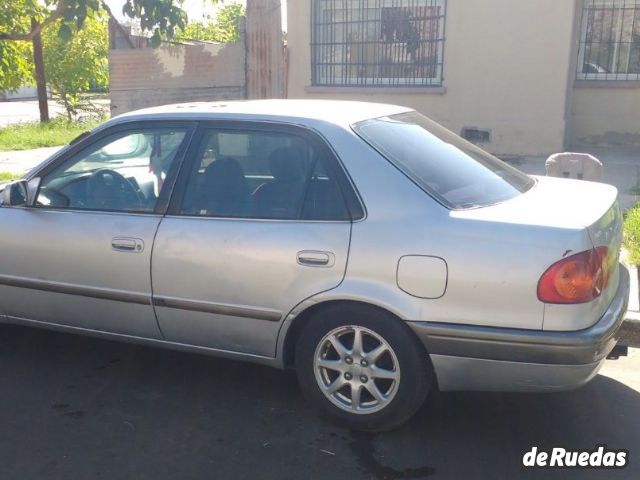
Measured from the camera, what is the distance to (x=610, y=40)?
11.6 m

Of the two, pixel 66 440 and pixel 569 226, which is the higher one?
pixel 569 226

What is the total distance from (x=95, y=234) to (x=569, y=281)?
2495 millimetres

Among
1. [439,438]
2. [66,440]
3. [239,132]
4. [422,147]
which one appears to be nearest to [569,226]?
[422,147]

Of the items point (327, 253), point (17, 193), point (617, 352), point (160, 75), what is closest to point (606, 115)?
point (160, 75)

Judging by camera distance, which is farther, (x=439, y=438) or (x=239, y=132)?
(x=239, y=132)

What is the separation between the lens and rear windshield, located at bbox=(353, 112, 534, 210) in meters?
3.67

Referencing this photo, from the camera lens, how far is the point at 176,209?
4.01m

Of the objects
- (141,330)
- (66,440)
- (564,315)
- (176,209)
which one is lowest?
(66,440)

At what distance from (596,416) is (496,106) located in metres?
8.00

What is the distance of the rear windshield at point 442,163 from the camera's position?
367 centimetres

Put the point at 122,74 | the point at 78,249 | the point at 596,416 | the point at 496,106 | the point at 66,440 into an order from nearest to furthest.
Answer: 1. the point at 66,440
2. the point at 596,416
3. the point at 78,249
4. the point at 122,74
5. the point at 496,106

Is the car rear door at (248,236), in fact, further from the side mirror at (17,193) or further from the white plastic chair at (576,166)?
the white plastic chair at (576,166)

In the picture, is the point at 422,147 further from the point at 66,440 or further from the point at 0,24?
the point at 0,24

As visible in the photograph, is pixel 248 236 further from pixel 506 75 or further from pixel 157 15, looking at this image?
pixel 506 75
